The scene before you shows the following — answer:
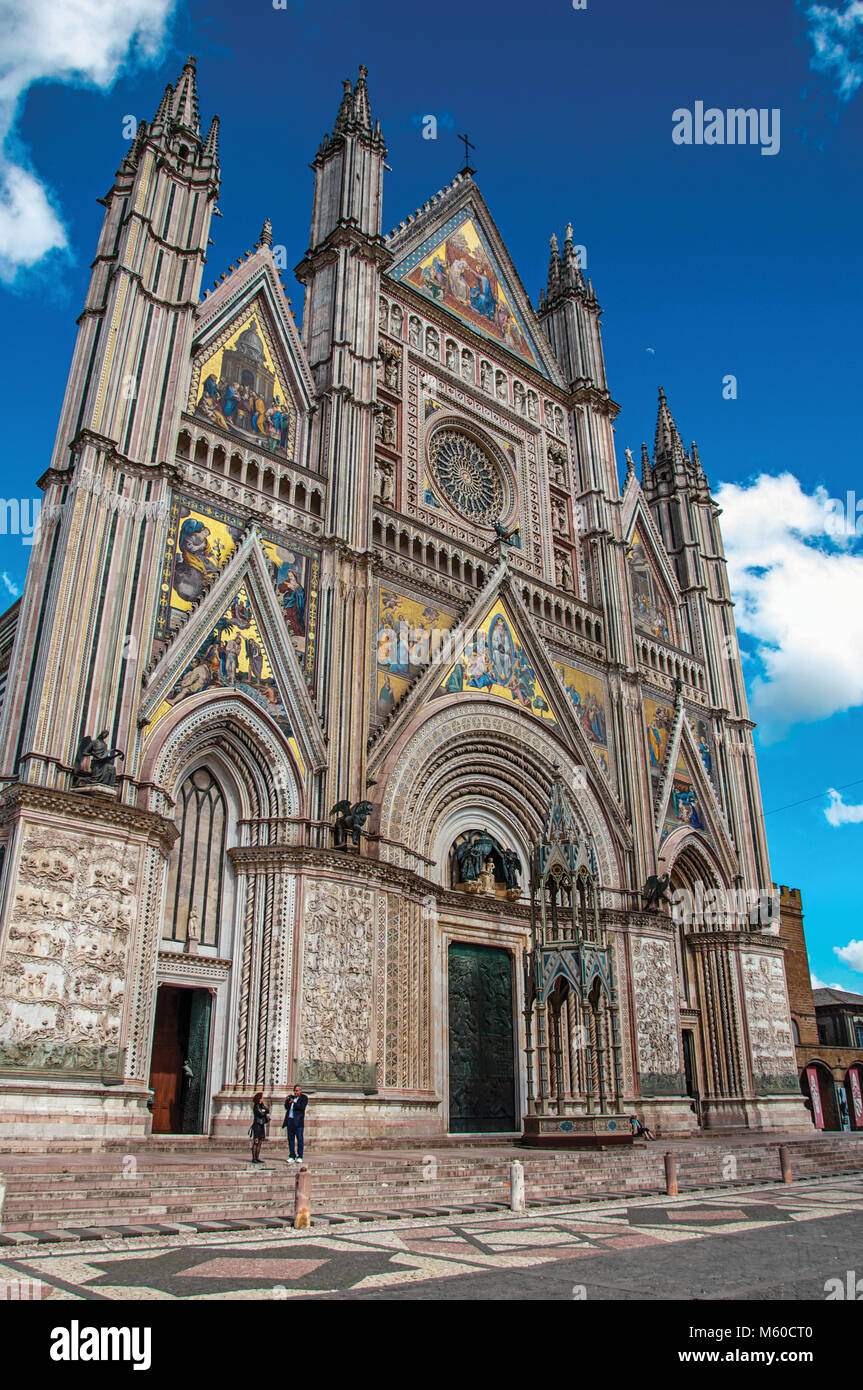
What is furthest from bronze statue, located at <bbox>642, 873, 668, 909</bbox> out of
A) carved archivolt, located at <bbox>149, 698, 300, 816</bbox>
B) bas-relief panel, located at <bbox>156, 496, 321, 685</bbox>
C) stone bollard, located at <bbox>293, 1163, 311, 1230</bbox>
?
stone bollard, located at <bbox>293, 1163, 311, 1230</bbox>

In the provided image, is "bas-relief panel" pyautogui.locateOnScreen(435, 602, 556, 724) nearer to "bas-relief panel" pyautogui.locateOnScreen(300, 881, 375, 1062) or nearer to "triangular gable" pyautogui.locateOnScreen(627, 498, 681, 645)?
"bas-relief panel" pyautogui.locateOnScreen(300, 881, 375, 1062)

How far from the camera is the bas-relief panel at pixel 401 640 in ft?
73.6

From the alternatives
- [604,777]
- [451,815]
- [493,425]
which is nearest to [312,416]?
[493,425]

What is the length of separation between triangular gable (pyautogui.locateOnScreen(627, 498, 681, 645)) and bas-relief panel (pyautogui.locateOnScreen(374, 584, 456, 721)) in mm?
9962

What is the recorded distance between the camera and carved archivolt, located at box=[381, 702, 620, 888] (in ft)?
71.6

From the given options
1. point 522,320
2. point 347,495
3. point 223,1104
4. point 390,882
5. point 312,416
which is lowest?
point 223,1104

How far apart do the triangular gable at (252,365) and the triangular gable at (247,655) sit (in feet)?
10.3

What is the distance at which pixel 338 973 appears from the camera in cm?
1872

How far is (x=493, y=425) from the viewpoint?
29500 millimetres

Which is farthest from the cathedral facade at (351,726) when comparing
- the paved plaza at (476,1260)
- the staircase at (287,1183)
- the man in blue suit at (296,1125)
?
the paved plaza at (476,1260)

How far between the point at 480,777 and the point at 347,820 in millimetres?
6019

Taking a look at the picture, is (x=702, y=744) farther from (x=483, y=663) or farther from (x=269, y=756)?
(x=269, y=756)

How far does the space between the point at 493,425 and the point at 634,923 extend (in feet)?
47.6

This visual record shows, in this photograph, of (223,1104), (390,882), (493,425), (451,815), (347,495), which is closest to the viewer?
(223,1104)
